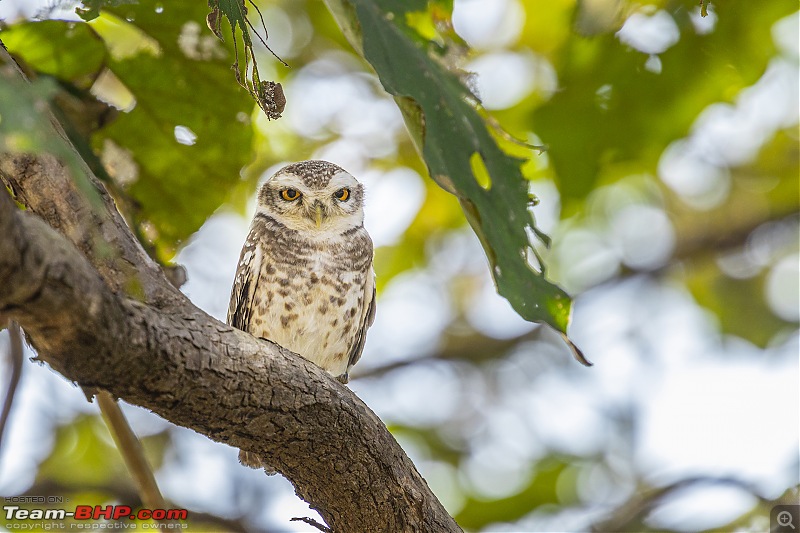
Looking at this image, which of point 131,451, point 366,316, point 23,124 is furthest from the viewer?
point 366,316

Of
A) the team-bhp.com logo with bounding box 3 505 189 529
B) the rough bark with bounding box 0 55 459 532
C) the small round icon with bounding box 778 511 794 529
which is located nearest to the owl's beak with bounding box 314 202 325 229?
the team-bhp.com logo with bounding box 3 505 189 529

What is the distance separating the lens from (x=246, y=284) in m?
4.52

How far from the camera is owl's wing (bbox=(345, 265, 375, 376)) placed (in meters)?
4.66

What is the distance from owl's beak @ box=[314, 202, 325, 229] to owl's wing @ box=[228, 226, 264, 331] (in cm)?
32

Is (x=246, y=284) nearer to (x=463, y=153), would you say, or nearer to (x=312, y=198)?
(x=312, y=198)

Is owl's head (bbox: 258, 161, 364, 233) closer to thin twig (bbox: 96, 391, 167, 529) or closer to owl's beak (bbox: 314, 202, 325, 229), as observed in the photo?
owl's beak (bbox: 314, 202, 325, 229)

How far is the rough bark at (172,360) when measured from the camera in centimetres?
172

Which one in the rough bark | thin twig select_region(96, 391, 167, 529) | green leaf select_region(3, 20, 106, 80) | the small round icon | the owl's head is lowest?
the rough bark

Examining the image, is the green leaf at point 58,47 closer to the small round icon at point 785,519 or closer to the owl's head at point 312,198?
the owl's head at point 312,198

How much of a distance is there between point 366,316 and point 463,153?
236 cm

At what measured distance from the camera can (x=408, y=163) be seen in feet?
23.7

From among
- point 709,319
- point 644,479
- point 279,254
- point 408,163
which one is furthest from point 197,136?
point 709,319

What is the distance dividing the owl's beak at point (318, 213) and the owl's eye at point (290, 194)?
0.46ft

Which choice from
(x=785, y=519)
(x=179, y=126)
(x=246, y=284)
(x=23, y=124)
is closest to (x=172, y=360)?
(x=23, y=124)
